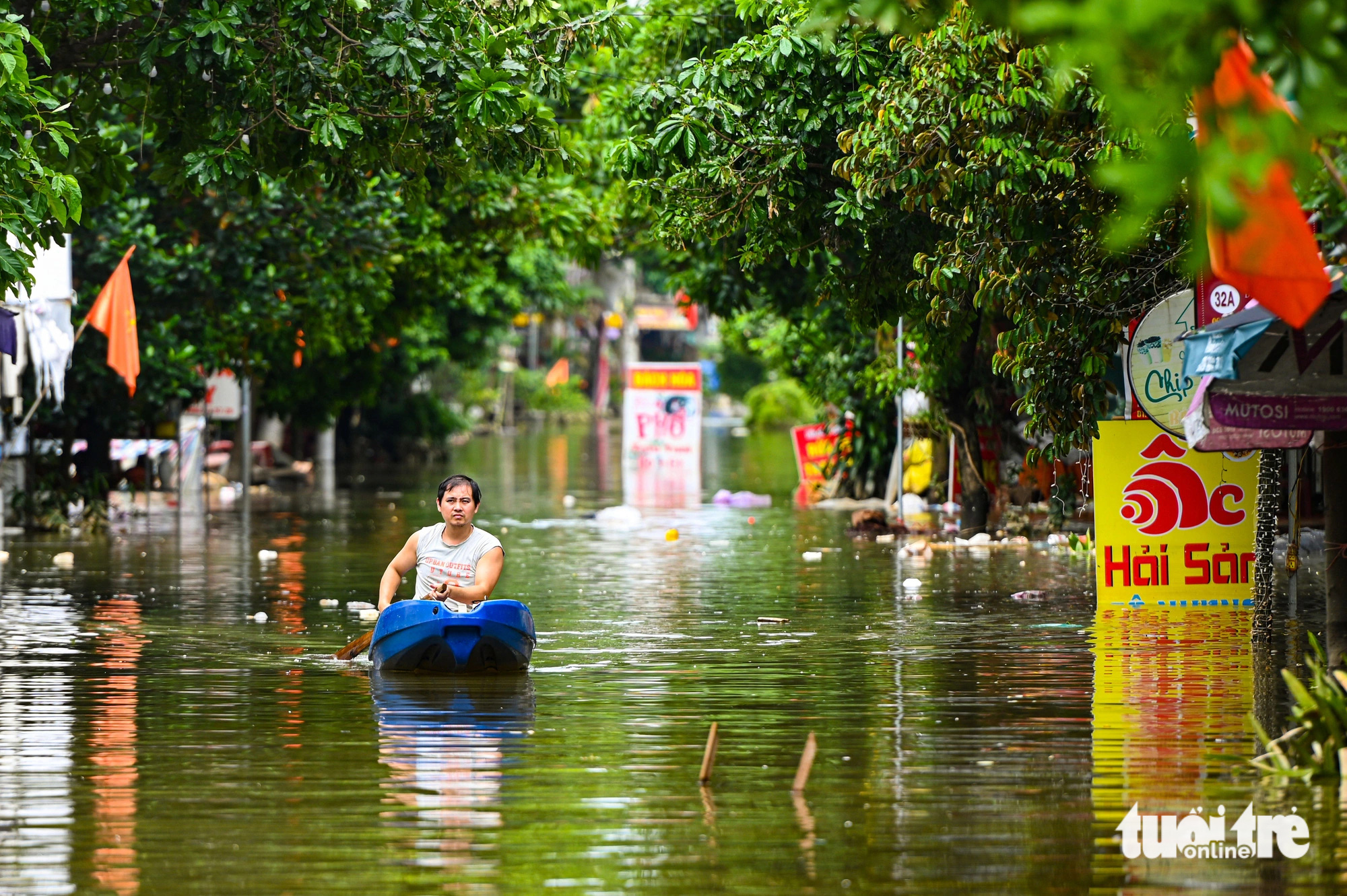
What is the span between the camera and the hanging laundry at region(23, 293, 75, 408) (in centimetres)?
Answer: 2011

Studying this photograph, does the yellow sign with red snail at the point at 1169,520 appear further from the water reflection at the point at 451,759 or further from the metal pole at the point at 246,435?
the metal pole at the point at 246,435

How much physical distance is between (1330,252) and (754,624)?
6.43 m

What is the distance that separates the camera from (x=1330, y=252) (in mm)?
8508

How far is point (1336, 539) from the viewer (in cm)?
988

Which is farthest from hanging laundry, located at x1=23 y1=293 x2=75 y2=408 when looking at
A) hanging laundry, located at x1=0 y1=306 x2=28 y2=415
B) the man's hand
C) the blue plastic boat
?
the blue plastic boat

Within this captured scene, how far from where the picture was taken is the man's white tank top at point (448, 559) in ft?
37.8

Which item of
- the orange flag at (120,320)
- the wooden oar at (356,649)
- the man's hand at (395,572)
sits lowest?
the wooden oar at (356,649)

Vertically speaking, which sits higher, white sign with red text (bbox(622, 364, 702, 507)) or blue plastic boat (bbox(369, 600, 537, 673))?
white sign with red text (bbox(622, 364, 702, 507))

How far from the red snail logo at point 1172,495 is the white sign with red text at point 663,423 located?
21.3m

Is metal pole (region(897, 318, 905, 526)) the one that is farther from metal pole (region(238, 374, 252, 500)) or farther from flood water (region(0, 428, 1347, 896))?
metal pole (region(238, 374, 252, 500))

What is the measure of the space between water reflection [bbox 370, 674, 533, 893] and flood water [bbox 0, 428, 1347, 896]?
0.08ft

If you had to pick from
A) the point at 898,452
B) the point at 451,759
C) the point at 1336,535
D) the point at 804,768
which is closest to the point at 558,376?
the point at 898,452

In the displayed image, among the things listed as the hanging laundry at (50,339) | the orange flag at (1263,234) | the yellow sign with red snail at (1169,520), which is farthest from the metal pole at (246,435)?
the orange flag at (1263,234)

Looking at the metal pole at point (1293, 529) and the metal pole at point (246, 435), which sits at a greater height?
the metal pole at point (246, 435)
